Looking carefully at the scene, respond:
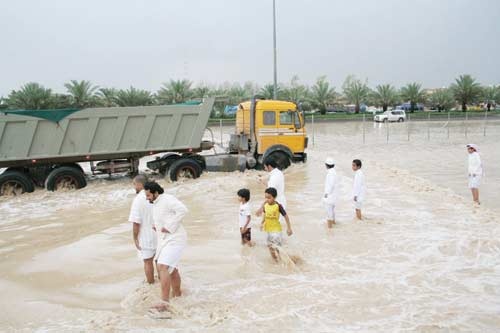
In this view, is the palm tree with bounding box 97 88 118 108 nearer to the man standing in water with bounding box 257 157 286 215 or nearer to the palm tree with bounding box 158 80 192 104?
the palm tree with bounding box 158 80 192 104

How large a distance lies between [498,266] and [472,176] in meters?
4.26

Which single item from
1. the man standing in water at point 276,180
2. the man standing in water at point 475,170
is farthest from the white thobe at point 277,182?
the man standing in water at point 475,170

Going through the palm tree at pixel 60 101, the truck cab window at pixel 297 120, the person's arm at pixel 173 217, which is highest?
the palm tree at pixel 60 101

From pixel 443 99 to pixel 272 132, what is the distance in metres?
49.0

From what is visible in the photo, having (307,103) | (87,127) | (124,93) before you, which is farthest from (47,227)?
(307,103)

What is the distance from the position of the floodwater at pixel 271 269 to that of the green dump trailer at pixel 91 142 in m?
0.94

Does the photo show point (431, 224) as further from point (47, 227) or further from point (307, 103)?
point (307, 103)

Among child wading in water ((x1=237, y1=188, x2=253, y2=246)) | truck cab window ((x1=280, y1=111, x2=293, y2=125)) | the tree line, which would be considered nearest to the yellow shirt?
child wading in water ((x1=237, y1=188, x2=253, y2=246))

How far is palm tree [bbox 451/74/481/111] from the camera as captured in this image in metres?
55.5

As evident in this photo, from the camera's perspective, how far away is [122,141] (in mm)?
13484

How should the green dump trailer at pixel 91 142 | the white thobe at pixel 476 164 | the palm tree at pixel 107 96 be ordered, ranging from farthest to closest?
the palm tree at pixel 107 96 < the green dump trailer at pixel 91 142 < the white thobe at pixel 476 164

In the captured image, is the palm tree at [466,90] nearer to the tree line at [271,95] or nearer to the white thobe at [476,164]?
the tree line at [271,95]

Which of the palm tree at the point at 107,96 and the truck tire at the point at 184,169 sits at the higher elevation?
the palm tree at the point at 107,96

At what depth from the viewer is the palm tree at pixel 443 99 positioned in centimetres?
5766
